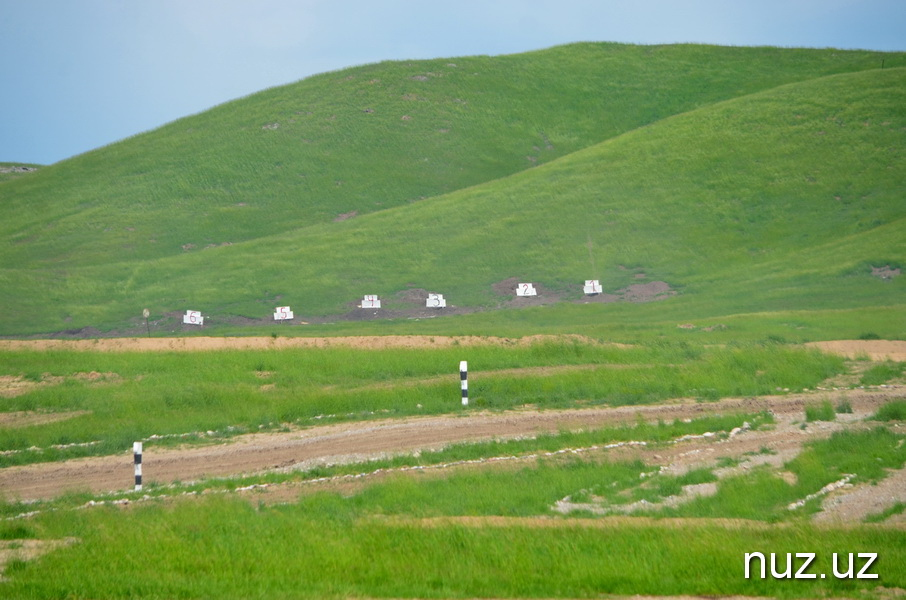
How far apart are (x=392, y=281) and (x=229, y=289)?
30.2 feet

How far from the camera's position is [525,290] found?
178ft

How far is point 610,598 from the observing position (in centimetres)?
986

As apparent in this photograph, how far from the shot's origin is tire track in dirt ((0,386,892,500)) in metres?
17.2

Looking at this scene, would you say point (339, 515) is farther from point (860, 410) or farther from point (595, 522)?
point (860, 410)

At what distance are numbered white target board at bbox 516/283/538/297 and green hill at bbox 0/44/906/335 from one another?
106 centimetres

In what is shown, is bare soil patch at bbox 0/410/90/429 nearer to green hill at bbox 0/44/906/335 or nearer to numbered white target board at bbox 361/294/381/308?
green hill at bbox 0/44/906/335

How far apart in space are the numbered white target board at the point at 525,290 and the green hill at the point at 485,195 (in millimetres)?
1057

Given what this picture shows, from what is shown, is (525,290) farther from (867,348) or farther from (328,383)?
(328,383)

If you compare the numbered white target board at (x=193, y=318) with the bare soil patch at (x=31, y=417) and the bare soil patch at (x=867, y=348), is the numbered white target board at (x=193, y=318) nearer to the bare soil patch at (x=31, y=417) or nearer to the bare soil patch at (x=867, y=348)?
the bare soil patch at (x=31, y=417)

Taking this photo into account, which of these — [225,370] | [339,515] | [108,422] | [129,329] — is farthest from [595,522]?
[129,329]

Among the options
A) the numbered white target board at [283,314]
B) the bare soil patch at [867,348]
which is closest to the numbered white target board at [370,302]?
the numbered white target board at [283,314]

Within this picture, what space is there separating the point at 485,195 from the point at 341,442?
2131 inches

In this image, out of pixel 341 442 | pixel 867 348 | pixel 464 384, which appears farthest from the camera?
pixel 867 348

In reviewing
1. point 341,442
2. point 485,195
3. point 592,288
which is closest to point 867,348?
point 341,442
